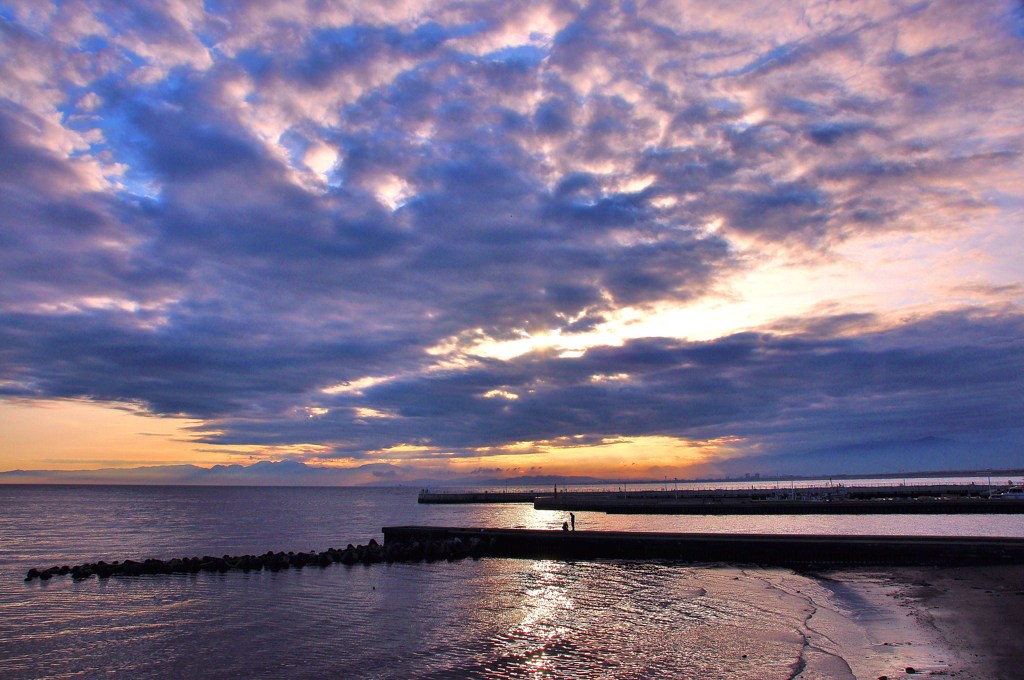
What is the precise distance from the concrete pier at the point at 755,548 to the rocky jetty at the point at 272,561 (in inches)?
79.6

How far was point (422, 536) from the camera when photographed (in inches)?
2060

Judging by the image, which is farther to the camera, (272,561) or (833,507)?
(833,507)

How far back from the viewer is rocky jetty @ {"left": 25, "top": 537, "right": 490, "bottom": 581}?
38688 mm

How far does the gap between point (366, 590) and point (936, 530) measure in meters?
47.9

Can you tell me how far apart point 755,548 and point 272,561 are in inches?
1118

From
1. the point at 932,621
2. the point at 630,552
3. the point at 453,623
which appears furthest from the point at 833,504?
the point at 453,623

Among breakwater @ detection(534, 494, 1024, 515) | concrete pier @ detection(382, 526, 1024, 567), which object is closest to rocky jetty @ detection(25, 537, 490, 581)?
concrete pier @ detection(382, 526, 1024, 567)

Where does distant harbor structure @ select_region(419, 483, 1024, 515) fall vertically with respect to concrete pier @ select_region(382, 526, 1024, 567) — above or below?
above

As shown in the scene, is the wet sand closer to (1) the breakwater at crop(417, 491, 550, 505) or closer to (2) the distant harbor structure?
(2) the distant harbor structure

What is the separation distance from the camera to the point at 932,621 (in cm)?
2234

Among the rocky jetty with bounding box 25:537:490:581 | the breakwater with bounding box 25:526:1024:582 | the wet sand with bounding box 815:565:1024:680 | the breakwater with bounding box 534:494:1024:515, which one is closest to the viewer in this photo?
the wet sand with bounding box 815:565:1024:680

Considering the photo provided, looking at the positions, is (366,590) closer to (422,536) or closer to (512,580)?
(512,580)

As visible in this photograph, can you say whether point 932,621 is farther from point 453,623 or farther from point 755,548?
point 755,548

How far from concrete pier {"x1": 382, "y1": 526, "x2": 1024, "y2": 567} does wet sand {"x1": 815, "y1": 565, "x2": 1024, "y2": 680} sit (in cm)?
191
